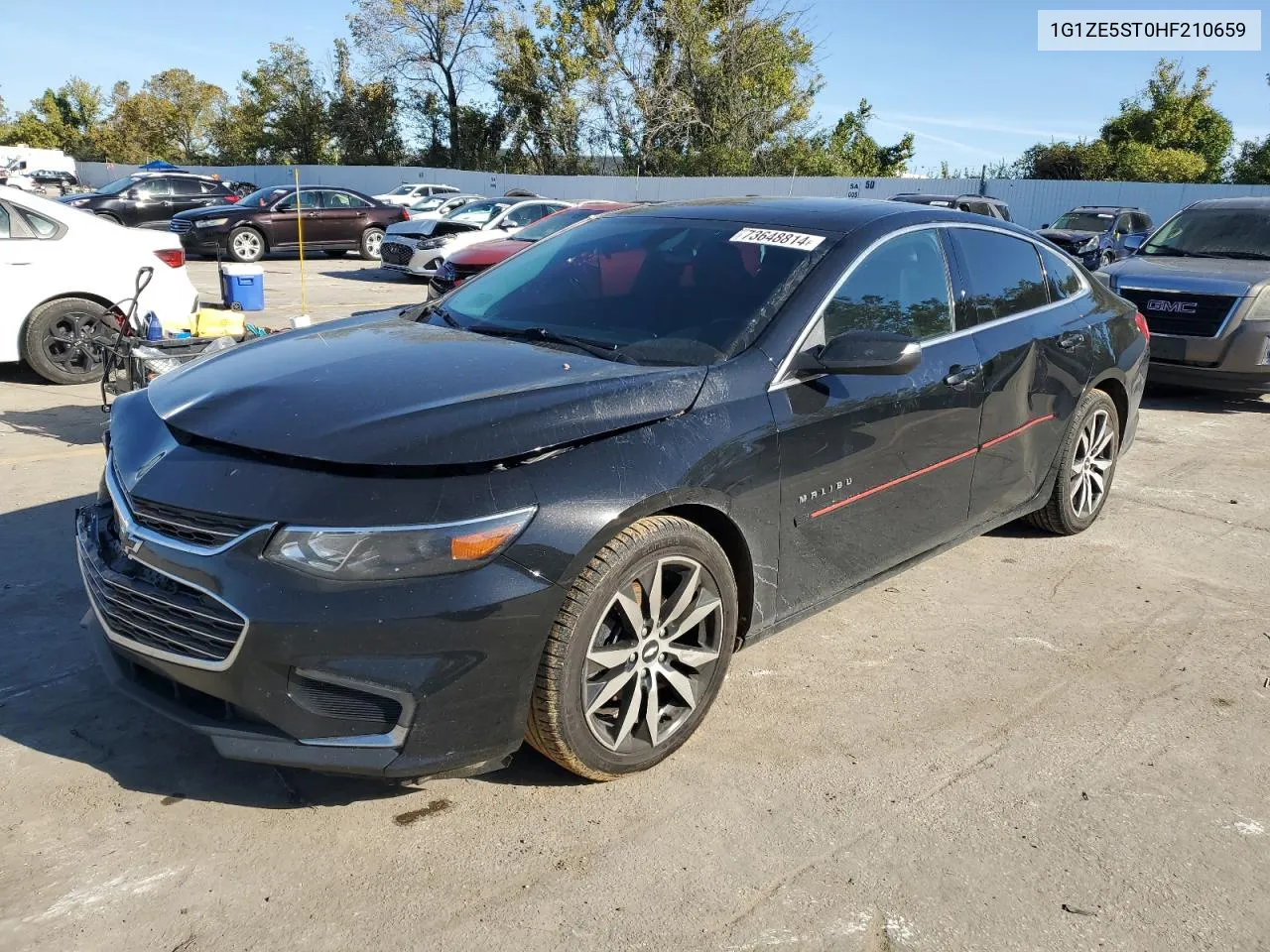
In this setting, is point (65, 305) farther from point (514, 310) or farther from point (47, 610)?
point (514, 310)

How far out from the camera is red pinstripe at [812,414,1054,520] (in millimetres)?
3486

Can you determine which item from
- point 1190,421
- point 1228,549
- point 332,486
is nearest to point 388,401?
point 332,486

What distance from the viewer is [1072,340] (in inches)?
189

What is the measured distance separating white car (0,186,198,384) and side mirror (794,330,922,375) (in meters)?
6.22

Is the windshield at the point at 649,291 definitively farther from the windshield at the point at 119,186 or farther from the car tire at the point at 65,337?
the windshield at the point at 119,186

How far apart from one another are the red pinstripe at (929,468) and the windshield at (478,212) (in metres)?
15.0

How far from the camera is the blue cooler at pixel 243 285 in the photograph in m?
10.6

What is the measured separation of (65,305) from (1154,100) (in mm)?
43085

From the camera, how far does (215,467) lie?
266cm

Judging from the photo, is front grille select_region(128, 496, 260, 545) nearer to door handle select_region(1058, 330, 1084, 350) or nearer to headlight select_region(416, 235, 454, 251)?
door handle select_region(1058, 330, 1084, 350)

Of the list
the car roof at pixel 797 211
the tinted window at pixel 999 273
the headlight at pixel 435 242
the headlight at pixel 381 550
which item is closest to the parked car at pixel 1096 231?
the headlight at pixel 435 242

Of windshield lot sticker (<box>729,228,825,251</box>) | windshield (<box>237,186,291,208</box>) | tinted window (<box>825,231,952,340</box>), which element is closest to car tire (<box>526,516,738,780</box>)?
tinted window (<box>825,231,952,340</box>)

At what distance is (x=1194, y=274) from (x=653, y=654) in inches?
319

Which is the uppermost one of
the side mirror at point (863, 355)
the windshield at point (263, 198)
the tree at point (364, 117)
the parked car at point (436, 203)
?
the tree at point (364, 117)
